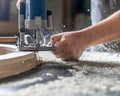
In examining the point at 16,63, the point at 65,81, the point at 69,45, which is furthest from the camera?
the point at 69,45

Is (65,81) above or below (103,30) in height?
below

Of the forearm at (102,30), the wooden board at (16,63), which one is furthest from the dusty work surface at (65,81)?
the forearm at (102,30)

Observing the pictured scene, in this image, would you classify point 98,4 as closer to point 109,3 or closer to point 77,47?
point 109,3

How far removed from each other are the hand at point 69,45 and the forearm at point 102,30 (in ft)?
0.10

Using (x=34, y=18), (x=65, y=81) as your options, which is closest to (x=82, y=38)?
(x=34, y=18)

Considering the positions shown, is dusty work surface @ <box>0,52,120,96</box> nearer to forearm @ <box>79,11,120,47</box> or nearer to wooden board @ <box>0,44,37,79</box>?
wooden board @ <box>0,44,37,79</box>

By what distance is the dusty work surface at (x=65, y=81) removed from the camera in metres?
0.53

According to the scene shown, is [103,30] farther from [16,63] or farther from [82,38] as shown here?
[16,63]

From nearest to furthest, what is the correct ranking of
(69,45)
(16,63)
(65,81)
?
(65,81) → (16,63) → (69,45)

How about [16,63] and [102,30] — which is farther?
[102,30]

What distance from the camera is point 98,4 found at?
145cm

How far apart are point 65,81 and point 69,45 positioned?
0.31 meters

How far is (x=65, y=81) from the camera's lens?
627mm

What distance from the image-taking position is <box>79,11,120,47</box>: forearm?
3.12 ft
